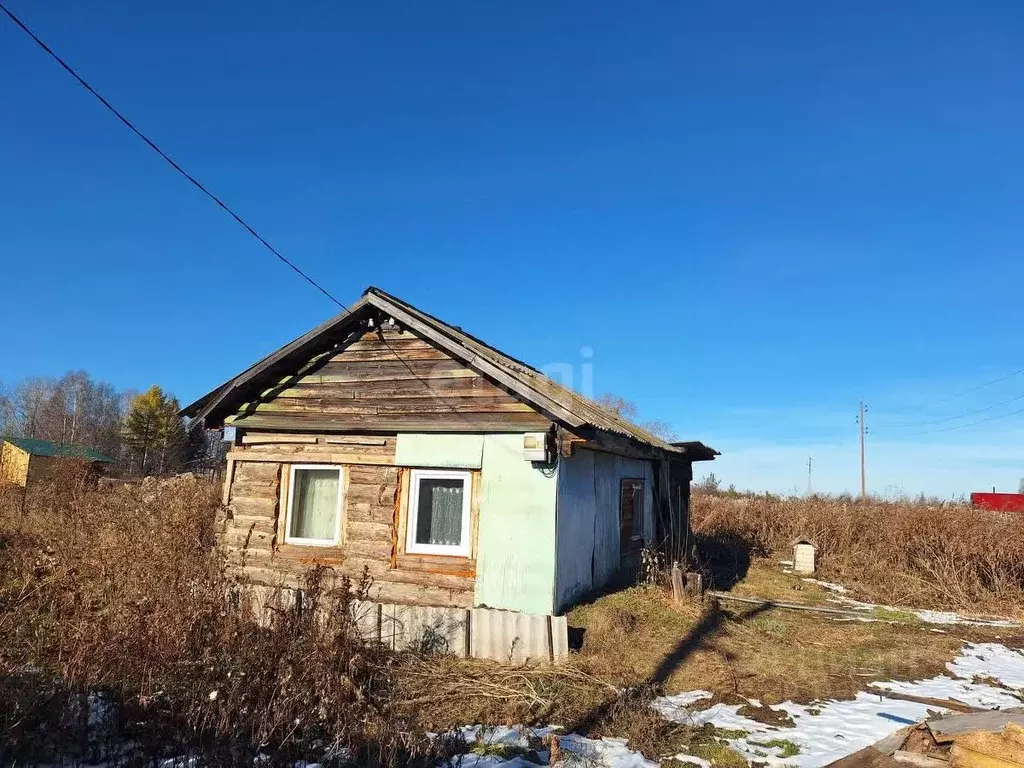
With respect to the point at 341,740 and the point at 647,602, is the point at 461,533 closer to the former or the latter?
the point at 647,602

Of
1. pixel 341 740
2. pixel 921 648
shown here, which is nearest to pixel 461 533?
pixel 341 740

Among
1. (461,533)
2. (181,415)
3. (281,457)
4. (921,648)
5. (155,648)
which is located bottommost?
(921,648)

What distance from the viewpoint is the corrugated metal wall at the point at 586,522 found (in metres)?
9.66

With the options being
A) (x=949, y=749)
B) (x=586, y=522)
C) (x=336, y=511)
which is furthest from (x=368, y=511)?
(x=949, y=749)

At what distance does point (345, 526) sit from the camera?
10.5m

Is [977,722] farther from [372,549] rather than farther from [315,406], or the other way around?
[315,406]

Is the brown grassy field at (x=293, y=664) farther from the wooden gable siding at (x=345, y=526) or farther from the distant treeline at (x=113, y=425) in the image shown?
the distant treeline at (x=113, y=425)

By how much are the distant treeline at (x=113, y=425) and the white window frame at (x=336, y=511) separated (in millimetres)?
27899

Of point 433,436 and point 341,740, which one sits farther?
point 433,436

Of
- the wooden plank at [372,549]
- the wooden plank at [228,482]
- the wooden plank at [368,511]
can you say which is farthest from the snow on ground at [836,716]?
the wooden plank at [228,482]

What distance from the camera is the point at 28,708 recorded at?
528cm

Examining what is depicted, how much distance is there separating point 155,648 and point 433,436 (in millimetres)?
5012

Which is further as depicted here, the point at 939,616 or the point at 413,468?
the point at 939,616

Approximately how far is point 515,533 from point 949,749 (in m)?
5.78
